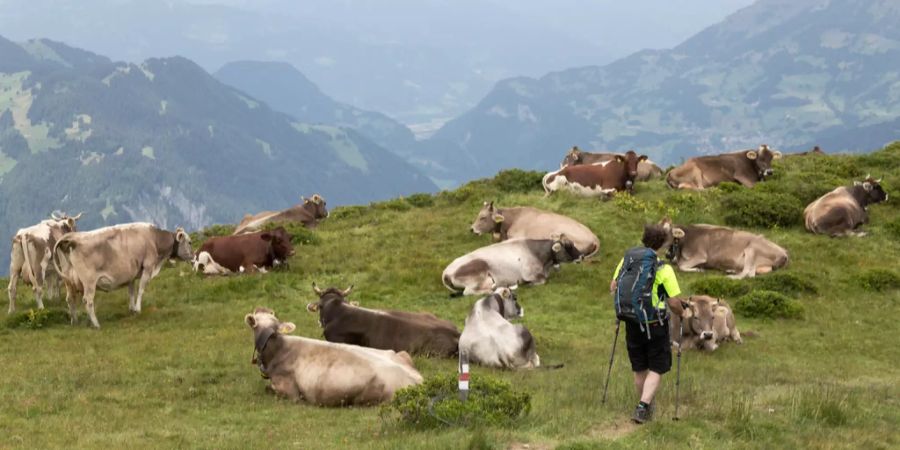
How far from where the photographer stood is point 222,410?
13250 millimetres

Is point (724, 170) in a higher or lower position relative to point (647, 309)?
higher

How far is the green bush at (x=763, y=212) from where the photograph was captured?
28.4 m

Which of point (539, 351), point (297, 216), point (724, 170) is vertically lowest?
point (539, 351)

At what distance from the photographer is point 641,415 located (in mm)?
11344

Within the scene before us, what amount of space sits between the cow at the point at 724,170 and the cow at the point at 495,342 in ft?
58.4

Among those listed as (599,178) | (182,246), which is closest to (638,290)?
(182,246)

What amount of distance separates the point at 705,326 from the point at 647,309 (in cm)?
744

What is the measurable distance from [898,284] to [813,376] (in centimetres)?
861

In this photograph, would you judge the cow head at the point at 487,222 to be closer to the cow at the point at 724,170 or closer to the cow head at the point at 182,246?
the cow at the point at 724,170

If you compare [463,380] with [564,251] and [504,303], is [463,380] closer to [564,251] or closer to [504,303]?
[504,303]

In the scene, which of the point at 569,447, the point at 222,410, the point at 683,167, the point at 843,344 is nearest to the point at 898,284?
the point at 843,344

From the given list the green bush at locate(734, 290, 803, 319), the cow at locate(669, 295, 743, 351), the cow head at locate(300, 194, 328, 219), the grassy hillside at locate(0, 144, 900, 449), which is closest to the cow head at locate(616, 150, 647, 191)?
the grassy hillside at locate(0, 144, 900, 449)

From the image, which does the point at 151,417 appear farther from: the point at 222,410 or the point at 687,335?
the point at 687,335

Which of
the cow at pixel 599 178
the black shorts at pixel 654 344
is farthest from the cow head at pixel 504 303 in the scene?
the cow at pixel 599 178
